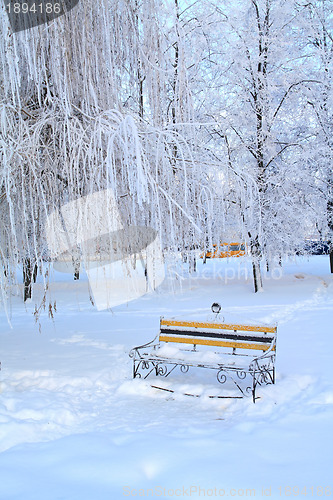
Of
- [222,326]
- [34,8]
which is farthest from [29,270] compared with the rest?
[34,8]

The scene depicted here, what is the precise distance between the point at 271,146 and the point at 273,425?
1024cm

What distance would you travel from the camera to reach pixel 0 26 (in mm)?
3498

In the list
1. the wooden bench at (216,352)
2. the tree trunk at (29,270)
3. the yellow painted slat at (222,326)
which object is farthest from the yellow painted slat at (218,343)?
the tree trunk at (29,270)

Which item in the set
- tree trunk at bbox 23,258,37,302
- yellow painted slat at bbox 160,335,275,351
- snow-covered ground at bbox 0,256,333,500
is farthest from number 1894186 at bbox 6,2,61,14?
yellow painted slat at bbox 160,335,275,351

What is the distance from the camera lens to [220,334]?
16.3 ft

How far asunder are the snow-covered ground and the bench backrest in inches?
17.1

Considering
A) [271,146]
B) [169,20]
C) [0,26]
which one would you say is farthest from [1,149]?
[271,146]

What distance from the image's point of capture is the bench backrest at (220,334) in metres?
4.76

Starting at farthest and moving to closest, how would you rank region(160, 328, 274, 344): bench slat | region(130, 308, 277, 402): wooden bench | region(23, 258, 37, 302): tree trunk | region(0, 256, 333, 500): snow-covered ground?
region(160, 328, 274, 344): bench slat < region(130, 308, 277, 402): wooden bench < region(23, 258, 37, 302): tree trunk < region(0, 256, 333, 500): snow-covered ground

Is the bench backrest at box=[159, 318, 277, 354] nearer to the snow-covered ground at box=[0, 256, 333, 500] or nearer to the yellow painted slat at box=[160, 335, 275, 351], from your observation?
the yellow painted slat at box=[160, 335, 275, 351]

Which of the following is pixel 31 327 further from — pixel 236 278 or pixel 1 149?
pixel 236 278

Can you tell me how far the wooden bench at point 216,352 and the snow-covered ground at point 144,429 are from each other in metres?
0.22

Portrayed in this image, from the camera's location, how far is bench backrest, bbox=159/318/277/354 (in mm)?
4758

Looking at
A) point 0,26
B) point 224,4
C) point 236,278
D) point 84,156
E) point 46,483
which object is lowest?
point 236,278
